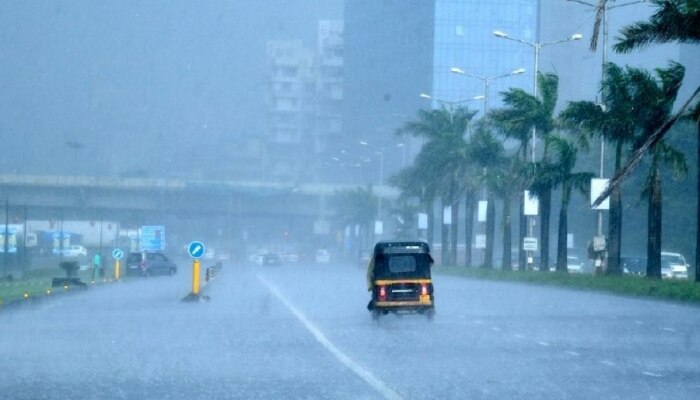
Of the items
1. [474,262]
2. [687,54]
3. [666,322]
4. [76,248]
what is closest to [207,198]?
[76,248]

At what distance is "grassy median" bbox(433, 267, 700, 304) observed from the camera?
132 ft

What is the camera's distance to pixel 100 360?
19453 millimetres

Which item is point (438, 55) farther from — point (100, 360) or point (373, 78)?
point (100, 360)

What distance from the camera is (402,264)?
30.5 meters

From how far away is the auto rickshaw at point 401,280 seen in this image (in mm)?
29531

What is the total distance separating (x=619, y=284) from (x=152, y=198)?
238 feet

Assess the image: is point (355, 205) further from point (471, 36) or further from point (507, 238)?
point (507, 238)

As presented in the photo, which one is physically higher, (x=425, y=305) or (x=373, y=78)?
(x=373, y=78)

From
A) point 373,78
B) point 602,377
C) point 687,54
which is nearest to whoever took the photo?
point 602,377

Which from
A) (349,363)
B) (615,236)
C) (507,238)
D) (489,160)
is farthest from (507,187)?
(349,363)

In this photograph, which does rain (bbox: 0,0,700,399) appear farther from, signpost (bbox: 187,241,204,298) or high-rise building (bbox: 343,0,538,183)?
high-rise building (bbox: 343,0,538,183)

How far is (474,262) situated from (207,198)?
26.2 m

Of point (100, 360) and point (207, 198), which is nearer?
point (100, 360)

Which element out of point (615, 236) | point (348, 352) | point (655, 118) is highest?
point (655, 118)
